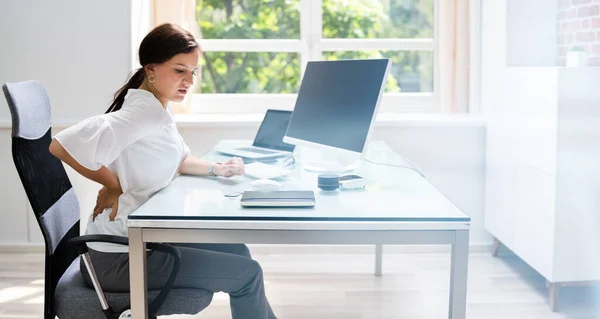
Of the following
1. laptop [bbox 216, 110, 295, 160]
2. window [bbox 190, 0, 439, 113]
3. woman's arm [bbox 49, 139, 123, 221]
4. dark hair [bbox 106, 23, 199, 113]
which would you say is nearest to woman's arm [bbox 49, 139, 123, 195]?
woman's arm [bbox 49, 139, 123, 221]

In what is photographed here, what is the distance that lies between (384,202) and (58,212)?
3.09 ft

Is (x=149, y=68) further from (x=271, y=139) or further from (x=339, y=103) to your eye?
(x=271, y=139)

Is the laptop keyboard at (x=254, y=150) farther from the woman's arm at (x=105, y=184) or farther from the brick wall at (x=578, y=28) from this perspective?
the brick wall at (x=578, y=28)

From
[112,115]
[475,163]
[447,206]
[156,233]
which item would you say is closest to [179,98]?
[112,115]

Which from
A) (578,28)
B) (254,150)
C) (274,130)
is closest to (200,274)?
(254,150)

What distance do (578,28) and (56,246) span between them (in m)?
2.71

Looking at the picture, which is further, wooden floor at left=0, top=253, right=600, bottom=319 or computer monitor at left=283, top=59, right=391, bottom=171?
wooden floor at left=0, top=253, right=600, bottom=319

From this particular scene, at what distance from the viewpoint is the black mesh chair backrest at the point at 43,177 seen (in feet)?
6.48

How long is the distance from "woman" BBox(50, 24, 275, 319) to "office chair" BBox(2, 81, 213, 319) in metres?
0.05

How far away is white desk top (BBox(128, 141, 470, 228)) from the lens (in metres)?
1.88

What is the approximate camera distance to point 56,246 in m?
2.07

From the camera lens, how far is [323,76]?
2943mm

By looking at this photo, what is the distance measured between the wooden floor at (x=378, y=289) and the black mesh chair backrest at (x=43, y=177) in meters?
1.10

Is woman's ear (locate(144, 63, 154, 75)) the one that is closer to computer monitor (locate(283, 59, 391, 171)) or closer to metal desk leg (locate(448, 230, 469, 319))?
computer monitor (locate(283, 59, 391, 171))
